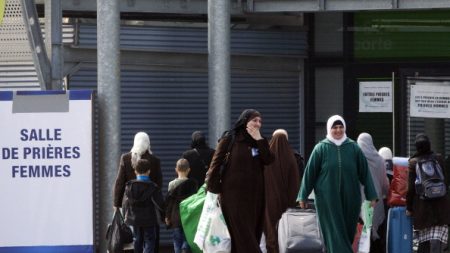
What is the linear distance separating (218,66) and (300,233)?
3928mm

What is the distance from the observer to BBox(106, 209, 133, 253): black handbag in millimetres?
13516

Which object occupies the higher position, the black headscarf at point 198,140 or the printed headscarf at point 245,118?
the printed headscarf at point 245,118

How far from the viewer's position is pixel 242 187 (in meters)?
12.4

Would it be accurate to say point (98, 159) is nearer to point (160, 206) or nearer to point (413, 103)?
point (160, 206)

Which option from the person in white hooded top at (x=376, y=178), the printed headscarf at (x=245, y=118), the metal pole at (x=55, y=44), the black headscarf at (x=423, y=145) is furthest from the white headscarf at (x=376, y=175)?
the metal pole at (x=55, y=44)

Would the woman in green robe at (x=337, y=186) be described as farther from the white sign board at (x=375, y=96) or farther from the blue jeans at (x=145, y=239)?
the white sign board at (x=375, y=96)

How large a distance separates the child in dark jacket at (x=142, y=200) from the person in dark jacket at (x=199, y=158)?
1.47 metres

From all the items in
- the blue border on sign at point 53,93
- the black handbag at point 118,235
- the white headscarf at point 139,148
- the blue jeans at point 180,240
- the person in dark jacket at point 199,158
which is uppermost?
the blue border on sign at point 53,93

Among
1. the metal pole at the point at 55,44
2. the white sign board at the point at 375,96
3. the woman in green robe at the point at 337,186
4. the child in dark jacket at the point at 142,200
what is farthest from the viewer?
the white sign board at the point at 375,96

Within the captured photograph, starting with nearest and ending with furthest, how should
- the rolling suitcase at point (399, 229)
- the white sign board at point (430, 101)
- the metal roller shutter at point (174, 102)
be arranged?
the rolling suitcase at point (399, 229), the metal roller shutter at point (174, 102), the white sign board at point (430, 101)

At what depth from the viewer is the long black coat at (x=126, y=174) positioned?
14047mm

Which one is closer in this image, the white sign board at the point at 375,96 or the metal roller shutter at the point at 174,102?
the metal roller shutter at the point at 174,102

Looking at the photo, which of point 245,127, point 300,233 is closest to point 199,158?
point 300,233

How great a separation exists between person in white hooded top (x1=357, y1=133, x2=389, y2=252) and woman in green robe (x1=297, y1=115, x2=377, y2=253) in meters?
1.46
